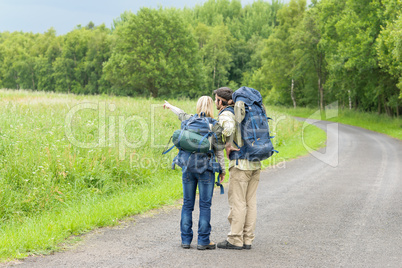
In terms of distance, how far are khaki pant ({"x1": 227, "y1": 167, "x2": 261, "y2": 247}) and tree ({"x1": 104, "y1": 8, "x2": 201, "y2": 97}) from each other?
44.4 metres

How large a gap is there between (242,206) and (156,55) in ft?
154

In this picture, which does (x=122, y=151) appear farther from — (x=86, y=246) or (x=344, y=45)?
(x=344, y=45)

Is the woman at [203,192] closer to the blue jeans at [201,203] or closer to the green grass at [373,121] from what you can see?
the blue jeans at [201,203]

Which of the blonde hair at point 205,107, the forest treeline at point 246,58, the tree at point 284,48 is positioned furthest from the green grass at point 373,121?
the blonde hair at point 205,107

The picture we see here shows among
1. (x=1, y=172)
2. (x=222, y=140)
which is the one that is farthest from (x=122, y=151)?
(x=222, y=140)

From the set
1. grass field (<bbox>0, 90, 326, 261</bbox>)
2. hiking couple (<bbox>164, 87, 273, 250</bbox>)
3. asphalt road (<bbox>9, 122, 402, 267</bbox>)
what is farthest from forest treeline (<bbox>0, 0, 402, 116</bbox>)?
hiking couple (<bbox>164, 87, 273, 250</bbox>)

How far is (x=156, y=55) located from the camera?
50.5 metres

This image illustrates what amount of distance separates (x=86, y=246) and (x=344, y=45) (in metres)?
36.2

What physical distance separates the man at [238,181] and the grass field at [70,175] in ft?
7.24

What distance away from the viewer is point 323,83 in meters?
54.9

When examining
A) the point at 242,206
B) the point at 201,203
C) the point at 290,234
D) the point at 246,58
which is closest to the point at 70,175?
Answer: the point at 201,203

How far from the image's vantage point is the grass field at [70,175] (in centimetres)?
612

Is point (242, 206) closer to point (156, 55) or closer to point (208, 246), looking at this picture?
point (208, 246)

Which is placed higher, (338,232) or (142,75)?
(142,75)
